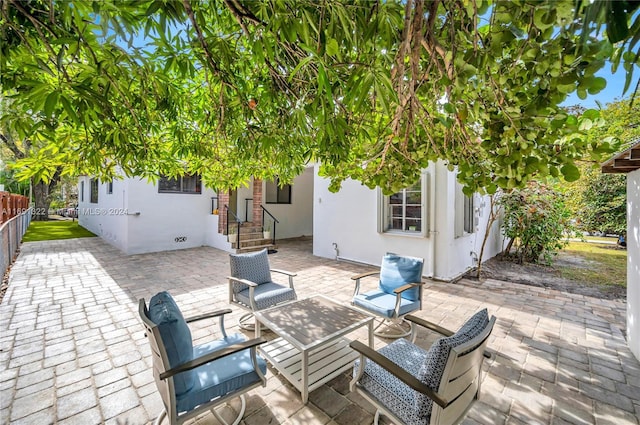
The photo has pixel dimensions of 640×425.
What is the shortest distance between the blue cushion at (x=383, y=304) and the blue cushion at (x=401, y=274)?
4.0 inches

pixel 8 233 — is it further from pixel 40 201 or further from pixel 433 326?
pixel 40 201

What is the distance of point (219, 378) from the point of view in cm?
190

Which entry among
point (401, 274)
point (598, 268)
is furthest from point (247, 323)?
point (598, 268)

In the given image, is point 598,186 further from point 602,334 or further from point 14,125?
point 14,125

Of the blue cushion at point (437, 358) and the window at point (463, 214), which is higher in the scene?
the window at point (463, 214)

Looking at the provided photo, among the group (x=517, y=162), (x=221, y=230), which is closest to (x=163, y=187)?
(x=221, y=230)

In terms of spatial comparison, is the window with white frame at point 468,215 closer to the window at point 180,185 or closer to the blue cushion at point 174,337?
the blue cushion at point 174,337

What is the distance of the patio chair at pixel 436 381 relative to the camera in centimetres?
150

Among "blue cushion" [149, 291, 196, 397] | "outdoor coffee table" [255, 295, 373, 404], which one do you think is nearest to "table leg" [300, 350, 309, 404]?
"outdoor coffee table" [255, 295, 373, 404]

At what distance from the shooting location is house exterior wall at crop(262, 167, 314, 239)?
39.0 feet

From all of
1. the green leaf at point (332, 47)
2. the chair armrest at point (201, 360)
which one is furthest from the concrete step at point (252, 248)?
the green leaf at point (332, 47)

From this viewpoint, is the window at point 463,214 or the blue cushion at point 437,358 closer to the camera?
the blue cushion at point 437,358

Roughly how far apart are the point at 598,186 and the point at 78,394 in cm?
1650

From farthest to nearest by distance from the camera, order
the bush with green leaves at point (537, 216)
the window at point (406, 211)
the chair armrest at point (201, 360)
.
→ the bush with green leaves at point (537, 216), the window at point (406, 211), the chair armrest at point (201, 360)
